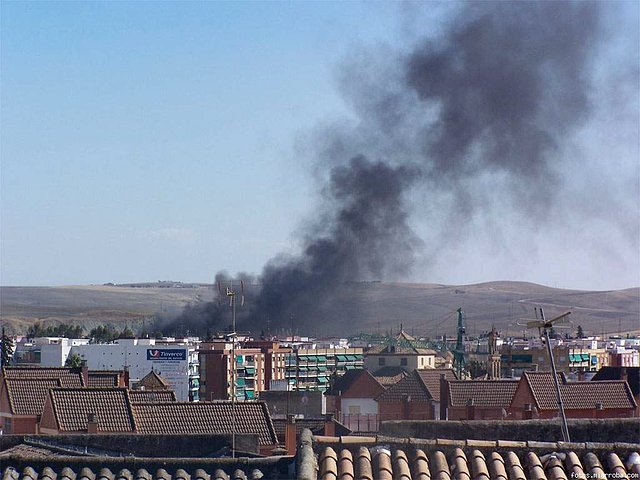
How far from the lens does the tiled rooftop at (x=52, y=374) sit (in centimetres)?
2745

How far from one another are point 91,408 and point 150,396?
4.07 meters

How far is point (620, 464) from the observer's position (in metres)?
9.12

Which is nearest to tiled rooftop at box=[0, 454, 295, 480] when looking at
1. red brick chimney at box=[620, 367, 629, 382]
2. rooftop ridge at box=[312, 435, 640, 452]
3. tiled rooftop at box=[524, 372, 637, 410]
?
rooftop ridge at box=[312, 435, 640, 452]

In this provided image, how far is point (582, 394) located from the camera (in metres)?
28.6

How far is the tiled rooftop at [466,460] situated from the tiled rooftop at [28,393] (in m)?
17.4

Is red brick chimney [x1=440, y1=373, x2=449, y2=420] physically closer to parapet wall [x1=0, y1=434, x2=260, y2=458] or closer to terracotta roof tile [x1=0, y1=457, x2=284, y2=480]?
parapet wall [x1=0, y1=434, x2=260, y2=458]

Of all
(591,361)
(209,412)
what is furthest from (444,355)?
(209,412)

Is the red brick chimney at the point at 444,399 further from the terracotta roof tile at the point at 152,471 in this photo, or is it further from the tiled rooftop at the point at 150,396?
the terracotta roof tile at the point at 152,471

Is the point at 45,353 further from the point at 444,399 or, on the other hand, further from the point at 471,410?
the point at 471,410

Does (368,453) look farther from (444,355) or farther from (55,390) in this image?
(444,355)

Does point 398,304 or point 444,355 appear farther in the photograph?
point 398,304

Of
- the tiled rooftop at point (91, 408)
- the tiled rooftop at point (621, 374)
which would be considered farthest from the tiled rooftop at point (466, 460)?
the tiled rooftop at point (621, 374)

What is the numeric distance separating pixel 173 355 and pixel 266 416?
46.6 m

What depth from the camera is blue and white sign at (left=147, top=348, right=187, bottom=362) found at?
6919cm
